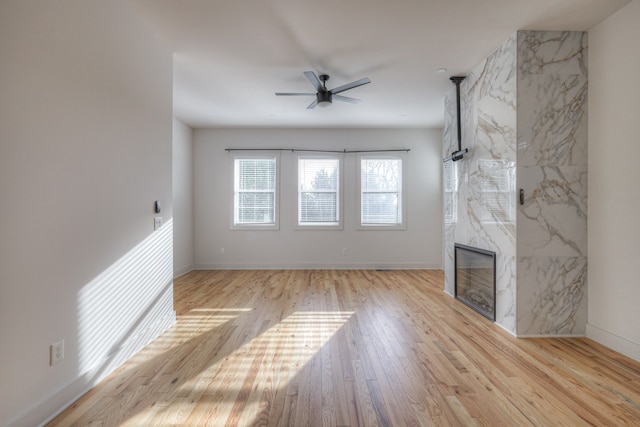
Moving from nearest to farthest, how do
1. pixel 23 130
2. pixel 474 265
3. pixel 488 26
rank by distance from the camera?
pixel 23 130 < pixel 488 26 < pixel 474 265

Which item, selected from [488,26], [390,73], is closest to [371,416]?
[488,26]

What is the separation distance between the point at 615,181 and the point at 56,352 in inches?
164

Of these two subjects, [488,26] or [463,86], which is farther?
[463,86]

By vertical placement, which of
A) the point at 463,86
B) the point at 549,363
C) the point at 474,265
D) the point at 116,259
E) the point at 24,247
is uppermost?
the point at 463,86

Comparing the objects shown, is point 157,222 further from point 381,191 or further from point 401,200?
point 401,200

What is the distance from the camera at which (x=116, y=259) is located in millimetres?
2230

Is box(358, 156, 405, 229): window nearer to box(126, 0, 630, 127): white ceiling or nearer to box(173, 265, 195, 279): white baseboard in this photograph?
box(126, 0, 630, 127): white ceiling

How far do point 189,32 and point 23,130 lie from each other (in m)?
1.77

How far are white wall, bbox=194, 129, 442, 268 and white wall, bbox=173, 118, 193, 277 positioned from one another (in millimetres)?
177

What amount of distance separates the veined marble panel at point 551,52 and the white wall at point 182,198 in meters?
5.07

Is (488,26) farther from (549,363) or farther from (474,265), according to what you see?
(549,363)

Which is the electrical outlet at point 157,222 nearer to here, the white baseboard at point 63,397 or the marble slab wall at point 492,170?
the white baseboard at point 63,397

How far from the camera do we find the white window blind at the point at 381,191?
243 inches

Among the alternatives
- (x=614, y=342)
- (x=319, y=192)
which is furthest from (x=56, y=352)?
(x=319, y=192)
